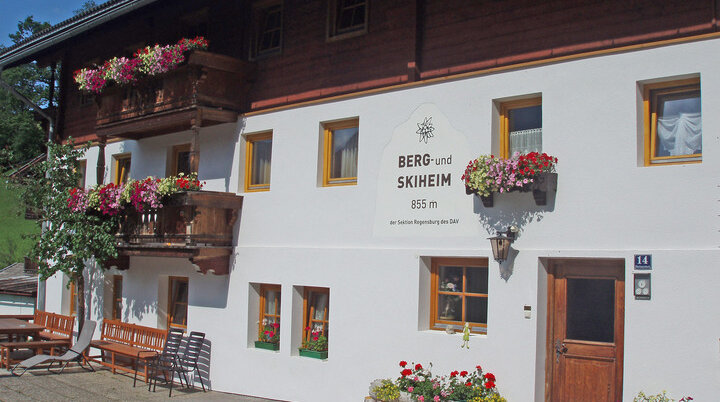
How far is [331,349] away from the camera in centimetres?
1129

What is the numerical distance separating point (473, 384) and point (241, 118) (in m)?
6.63

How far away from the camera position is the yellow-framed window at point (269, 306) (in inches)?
497

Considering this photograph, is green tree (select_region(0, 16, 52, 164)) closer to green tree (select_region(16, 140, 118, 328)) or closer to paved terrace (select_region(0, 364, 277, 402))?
green tree (select_region(16, 140, 118, 328))

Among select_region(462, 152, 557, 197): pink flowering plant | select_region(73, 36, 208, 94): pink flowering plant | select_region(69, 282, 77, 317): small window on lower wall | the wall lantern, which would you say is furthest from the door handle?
select_region(69, 282, 77, 317): small window on lower wall

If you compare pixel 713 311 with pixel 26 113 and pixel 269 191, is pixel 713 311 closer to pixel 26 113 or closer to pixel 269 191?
pixel 269 191

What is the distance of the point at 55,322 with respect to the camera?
16766 millimetres

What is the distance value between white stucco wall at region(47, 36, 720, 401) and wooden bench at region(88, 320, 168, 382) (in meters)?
1.02

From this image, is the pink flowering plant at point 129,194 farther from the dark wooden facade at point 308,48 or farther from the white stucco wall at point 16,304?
the white stucco wall at point 16,304

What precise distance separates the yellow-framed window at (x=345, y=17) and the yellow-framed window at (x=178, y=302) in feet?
18.8

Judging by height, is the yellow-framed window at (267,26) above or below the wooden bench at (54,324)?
above

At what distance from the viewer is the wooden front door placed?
8.66 meters

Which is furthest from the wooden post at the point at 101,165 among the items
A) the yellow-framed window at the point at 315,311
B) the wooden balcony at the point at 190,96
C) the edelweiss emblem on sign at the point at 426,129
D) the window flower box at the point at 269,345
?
the edelweiss emblem on sign at the point at 426,129

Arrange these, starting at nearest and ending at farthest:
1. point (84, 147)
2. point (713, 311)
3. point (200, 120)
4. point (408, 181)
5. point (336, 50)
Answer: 1. point (713, 311)
2. point (408, 181)
3. point (336, 50)
4. point (200, 120)
5. point (84, 147)

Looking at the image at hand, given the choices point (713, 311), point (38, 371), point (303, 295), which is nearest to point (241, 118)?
point (303, 295)
